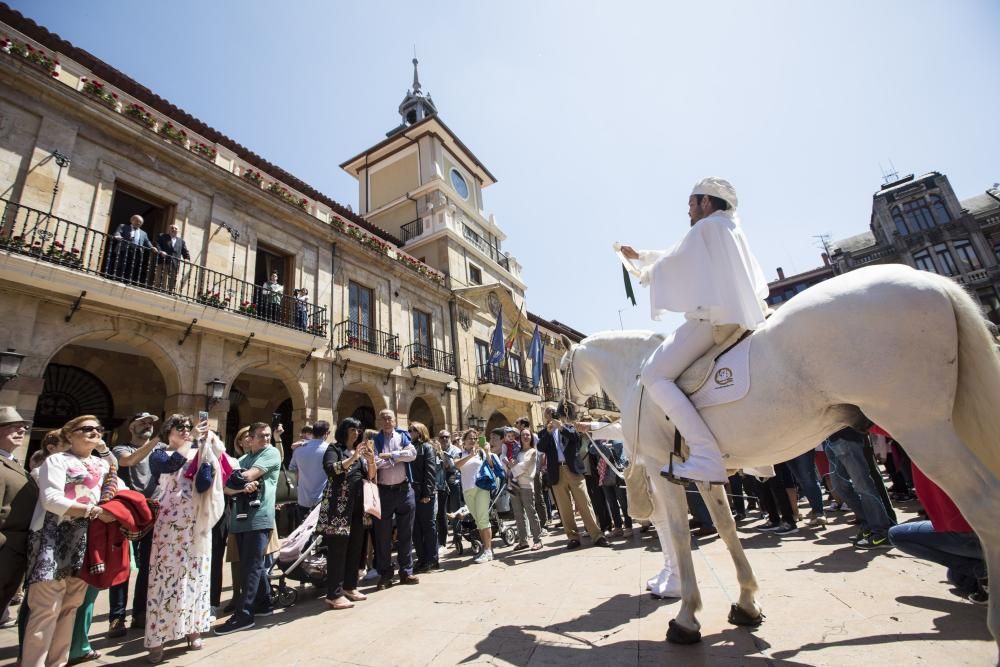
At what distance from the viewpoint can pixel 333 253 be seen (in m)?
12.8

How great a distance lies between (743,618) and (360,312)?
489 inches

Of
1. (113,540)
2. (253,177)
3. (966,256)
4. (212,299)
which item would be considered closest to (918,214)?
(966,256)

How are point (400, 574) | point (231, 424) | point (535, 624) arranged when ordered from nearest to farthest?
point (535, 624) → point (400, 574) → point (231, 424)

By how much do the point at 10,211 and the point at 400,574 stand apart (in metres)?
8.32

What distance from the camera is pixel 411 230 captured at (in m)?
19.2

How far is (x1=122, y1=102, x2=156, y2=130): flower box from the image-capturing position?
8773 mm

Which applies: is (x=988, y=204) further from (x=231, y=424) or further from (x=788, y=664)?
(x=231, y=424)

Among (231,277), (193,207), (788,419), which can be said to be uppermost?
(193,207)

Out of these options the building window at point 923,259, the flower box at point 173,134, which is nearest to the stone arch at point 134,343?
the flower box at point 173,134

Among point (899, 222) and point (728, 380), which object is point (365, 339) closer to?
point (728, 380)

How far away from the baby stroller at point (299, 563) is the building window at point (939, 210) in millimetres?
40138

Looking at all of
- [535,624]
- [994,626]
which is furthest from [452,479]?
[994,626]

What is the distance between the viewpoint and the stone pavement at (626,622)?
221 centimetres

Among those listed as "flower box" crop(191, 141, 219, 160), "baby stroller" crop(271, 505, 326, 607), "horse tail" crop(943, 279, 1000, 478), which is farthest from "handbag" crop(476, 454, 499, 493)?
"flower box" crop(191, 141, 219, 160)
